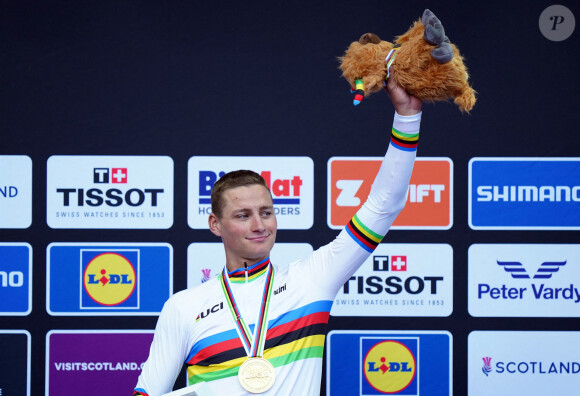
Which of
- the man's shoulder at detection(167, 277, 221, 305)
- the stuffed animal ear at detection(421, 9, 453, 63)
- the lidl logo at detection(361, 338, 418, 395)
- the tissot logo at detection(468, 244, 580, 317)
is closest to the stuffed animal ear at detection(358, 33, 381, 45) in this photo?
the stuffed animal ear at detection(421, 9, 453, 63)

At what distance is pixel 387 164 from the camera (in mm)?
1521

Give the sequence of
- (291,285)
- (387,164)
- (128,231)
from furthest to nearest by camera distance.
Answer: (128,231), (291,285), (387,164)

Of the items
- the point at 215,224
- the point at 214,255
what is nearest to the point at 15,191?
the point at 214,255

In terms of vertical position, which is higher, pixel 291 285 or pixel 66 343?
pixel 291 285

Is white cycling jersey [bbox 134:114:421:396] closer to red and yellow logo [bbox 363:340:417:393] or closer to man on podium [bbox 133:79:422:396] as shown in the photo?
man on podium [bbox 133:79:422:396]

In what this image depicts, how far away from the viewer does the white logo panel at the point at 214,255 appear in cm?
263

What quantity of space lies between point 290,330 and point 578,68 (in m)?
1.75

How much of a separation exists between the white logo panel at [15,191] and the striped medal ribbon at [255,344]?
128 cm

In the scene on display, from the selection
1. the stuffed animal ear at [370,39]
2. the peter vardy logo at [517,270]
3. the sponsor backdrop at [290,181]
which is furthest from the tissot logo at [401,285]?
the stuffed animal ear at [370,39]

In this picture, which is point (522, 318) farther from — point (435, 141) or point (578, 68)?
point (578, 68)

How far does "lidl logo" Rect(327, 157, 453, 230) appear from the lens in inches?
104

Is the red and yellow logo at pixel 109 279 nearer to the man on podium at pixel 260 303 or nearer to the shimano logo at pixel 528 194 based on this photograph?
the man on podium at pixel 260 303

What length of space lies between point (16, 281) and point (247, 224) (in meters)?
1.41

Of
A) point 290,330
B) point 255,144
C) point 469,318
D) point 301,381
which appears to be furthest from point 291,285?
point 469,318
